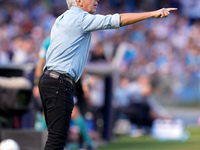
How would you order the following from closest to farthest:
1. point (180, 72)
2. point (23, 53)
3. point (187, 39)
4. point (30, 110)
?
point (30, 110) → point (23, 53) → point (180, 72) → point (187, 39)

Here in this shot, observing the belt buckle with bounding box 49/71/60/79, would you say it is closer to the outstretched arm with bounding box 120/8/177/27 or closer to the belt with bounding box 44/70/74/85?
the belt with bounding box 44/70/74/85

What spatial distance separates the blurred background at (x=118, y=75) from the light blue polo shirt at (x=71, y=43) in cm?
288

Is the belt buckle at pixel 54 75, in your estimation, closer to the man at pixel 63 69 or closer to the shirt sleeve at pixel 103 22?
the man at pixel 63 69

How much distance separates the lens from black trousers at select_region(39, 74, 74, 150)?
4.90 meters

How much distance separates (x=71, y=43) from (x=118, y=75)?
34.8 feet

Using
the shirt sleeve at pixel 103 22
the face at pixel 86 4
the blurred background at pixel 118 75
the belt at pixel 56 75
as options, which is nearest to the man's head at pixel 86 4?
the face at pixel 86 4

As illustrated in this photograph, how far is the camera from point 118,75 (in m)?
15.5

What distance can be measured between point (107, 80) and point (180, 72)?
6.90 metres

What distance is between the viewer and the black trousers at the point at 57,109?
490cm

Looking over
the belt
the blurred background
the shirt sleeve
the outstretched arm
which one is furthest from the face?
the blurred background

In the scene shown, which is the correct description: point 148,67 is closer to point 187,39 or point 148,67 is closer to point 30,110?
point 187,39

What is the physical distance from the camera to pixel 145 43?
2123 centimetres

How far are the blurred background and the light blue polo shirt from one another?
113 inches

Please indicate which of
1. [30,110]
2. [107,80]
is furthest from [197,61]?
[30,110]
